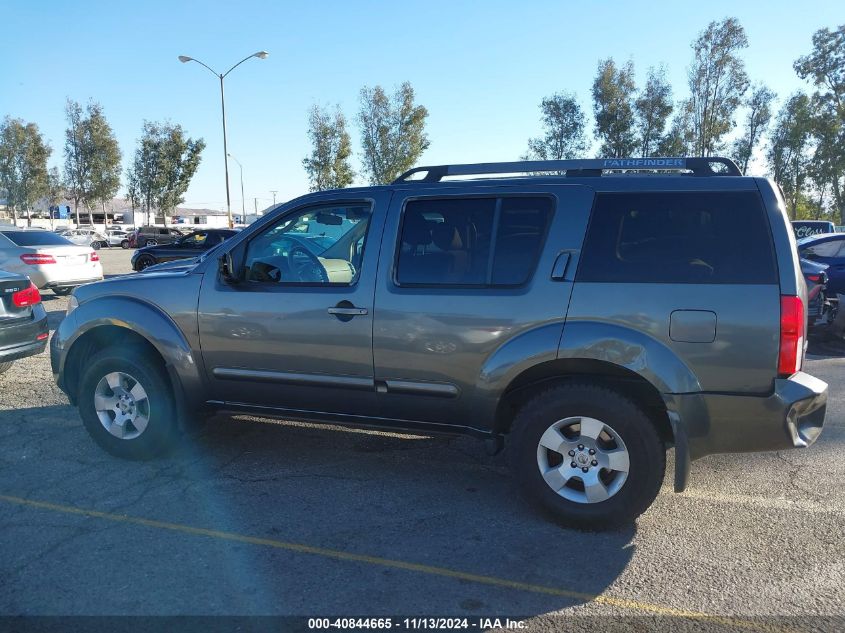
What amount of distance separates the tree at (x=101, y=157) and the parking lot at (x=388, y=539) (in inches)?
2073

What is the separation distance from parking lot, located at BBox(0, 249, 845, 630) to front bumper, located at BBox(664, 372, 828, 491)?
55 cm

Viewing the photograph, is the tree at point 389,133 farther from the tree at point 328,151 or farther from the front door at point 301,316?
the front door at point 301,316

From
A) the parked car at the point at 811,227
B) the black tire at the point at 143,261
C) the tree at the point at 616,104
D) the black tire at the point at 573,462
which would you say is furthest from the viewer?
the tree at the point at 616,104

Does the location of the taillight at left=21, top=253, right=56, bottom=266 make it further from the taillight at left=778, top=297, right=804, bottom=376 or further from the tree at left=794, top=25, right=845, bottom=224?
the tree at left=794, top=25, right=845, bottom=224

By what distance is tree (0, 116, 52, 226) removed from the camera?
2151 inches

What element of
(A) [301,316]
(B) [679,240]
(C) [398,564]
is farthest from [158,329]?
(B) [679,240]

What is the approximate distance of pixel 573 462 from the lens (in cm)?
360

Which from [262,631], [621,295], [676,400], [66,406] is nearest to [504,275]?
[621,295]

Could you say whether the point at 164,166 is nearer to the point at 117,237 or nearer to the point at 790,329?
the point at 117,237

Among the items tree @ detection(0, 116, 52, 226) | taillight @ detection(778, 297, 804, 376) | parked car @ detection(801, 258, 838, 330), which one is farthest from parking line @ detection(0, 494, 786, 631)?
tree @ detection(0, 116, 52, 226)

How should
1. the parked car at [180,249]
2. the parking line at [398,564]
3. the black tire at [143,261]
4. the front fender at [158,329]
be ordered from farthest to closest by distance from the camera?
the black tire at [143,261], the parked car at [180,249], the front fender at [158,329], the parking line at [398,564]

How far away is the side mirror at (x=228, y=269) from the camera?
4309 mm

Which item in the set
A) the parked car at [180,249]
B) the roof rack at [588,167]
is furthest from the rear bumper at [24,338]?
the parked car at [180,249]

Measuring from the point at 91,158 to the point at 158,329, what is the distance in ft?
177
